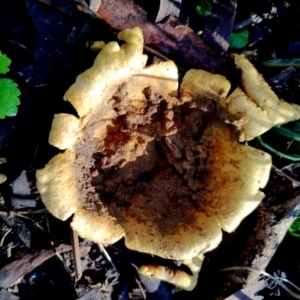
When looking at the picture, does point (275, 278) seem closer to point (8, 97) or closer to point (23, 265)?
point (23, 265)

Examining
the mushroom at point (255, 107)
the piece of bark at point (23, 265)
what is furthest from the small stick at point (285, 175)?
the piece of bark at point (23, 265)

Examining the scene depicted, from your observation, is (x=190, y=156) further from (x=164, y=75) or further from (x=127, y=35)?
(x=127, y=35)

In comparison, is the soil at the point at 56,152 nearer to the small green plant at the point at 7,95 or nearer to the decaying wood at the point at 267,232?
the decaying wood at the point at 267,232

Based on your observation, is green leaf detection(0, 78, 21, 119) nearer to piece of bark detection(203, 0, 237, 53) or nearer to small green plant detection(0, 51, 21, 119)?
small green plant detection(0, 51, 21, 119)

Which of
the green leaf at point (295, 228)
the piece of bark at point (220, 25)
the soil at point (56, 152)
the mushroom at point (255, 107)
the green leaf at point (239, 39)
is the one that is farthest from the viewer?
the green leaf at point (295, 228)

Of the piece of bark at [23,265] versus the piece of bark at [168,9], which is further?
the piece of bark at [23,265]

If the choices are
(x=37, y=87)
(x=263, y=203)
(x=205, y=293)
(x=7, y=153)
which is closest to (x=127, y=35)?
(x=37, y=87)

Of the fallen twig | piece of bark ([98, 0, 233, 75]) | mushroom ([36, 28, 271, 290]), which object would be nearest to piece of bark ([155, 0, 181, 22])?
piece of bark ([98, 0, 233, 75])
